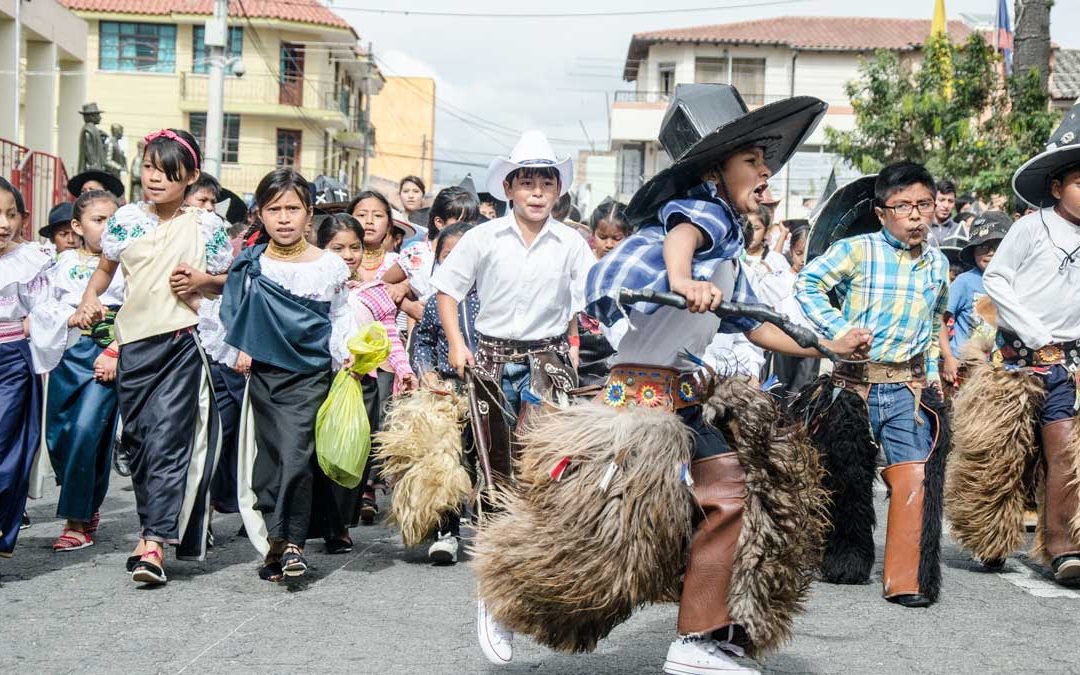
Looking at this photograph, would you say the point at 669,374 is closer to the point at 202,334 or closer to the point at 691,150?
the point at 691,150

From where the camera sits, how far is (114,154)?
21.7 metres

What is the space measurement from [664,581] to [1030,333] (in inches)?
135

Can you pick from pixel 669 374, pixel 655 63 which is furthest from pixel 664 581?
pixel 655 63

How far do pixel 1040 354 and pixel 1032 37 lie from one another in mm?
9843

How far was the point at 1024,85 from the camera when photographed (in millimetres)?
16656

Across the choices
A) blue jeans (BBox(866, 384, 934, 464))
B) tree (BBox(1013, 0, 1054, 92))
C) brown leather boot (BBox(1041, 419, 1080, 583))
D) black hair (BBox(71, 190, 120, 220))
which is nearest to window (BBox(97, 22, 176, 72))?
tree (BBox(1013, 0, 1054, 92))

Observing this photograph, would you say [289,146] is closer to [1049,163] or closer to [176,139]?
[176,139]

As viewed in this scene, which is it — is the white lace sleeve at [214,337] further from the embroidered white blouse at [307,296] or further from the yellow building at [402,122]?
the yellow building at [402,122]

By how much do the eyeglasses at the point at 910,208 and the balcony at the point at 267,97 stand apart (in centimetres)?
4761

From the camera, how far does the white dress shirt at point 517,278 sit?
666 centimetres

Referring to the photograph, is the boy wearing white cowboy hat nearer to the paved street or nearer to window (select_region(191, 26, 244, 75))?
the paved street

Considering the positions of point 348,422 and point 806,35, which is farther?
point 806,35

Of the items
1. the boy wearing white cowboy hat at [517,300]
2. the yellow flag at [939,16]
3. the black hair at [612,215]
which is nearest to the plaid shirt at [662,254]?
the boy wearing white cowboy hat at [517,300]

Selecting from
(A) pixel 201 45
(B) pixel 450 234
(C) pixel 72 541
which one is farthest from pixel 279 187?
(A) pixel 201 45
